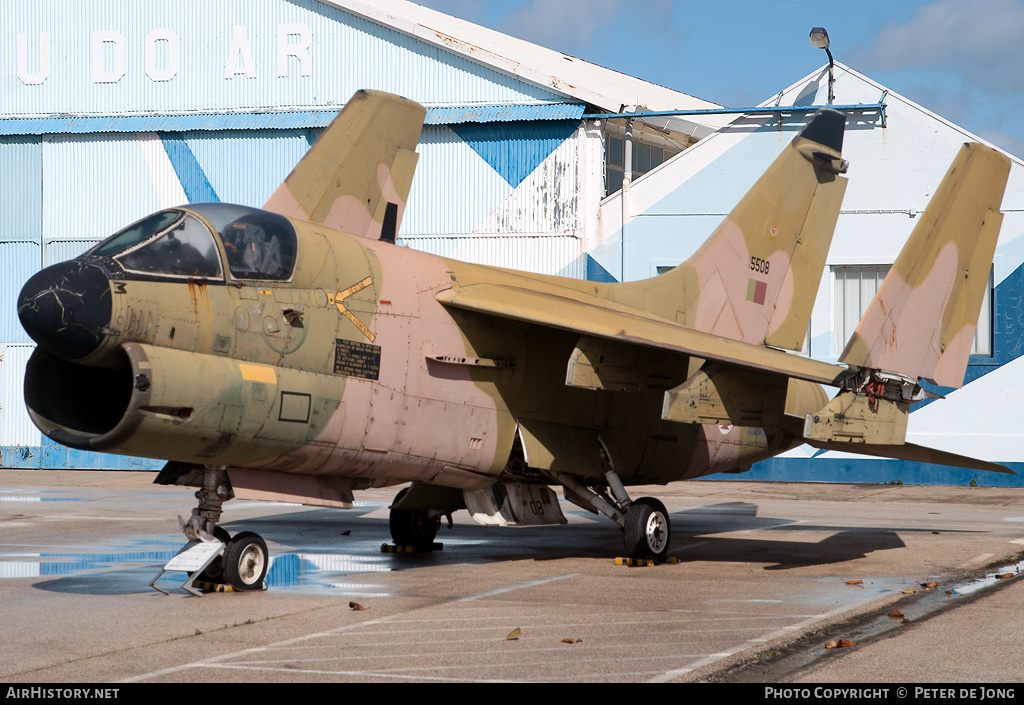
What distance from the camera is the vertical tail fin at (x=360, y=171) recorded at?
42.3ft

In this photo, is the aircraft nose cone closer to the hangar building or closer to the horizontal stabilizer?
the horizontal stabilizer

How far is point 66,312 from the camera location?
8.23 m

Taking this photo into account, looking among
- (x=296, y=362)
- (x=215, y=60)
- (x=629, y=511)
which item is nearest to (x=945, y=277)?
(x=629, y=511)

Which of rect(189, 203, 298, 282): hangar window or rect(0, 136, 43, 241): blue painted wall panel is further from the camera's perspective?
rect(0, 136, 43, 241): blue painted wall panel

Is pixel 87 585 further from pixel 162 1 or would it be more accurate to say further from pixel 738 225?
pixel 162 1

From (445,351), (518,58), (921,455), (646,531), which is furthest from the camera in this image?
(518,58)

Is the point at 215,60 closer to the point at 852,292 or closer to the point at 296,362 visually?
the point at 852,292

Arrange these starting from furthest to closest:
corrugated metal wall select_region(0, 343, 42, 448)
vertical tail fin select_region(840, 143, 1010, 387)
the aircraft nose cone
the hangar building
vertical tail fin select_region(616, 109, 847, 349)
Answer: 1. corrugated metal wall select_region(0, 343, 42, 448)
2. the hangar building
3. vertical tail fin select_region(616, 109, 847, 349)
4. vertical tail fin select_region(840, 143, 1010, 387)
5. the aircraft nose cone

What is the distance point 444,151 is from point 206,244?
763 inches

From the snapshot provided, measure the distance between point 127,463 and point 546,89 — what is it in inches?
613

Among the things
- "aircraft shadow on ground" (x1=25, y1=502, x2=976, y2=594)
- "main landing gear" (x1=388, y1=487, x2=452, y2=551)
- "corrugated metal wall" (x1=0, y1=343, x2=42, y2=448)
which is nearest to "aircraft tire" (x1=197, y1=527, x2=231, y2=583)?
"aircraft shadow on ground" (x1=25, y1=502, x2=976, y2=594)

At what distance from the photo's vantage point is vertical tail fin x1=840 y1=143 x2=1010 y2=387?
13.0 metres

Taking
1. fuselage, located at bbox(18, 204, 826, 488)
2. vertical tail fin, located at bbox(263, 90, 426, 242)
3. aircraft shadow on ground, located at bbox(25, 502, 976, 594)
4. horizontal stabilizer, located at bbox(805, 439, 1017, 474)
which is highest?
vertical tail fin, located at bbox(263, 90, 426, 242)

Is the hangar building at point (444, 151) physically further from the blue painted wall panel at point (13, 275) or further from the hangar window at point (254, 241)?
the hangar window at point (254, 241)
